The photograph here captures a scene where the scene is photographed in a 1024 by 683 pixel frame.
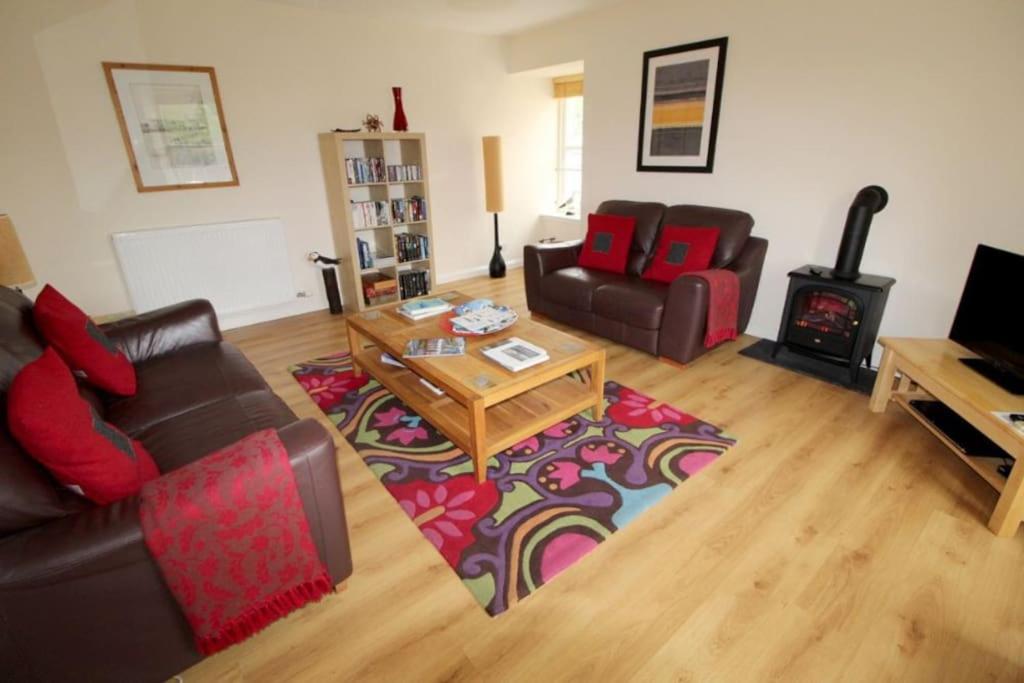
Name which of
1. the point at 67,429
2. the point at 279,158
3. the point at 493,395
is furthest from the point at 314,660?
the point at 279,158

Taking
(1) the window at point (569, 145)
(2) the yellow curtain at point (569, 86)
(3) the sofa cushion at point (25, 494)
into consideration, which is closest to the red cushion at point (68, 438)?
(3) the sofa cushion at point (25, 494)

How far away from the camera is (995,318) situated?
2.05m

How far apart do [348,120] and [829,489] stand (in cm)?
429

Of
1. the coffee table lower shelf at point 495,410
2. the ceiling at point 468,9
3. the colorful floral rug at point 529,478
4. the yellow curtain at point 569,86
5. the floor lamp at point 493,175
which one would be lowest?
the colorful floral rug at point 529,478

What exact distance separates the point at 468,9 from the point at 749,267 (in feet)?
9.78

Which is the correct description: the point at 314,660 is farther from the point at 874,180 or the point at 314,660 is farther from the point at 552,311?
the point at 874,180

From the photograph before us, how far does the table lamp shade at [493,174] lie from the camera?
4.75m

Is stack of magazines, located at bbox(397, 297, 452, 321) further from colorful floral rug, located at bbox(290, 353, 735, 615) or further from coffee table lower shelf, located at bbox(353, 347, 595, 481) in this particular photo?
colorful floral rug, located at bbox(290, 353, 735, 615)

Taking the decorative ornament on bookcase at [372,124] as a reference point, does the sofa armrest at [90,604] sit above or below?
below

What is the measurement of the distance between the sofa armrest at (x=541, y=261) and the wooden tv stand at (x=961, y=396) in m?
2.11

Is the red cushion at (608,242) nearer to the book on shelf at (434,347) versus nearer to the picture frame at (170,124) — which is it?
the book on shelf at (434,347)

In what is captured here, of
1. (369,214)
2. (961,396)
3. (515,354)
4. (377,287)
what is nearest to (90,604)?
(515,354)

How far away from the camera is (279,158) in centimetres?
393

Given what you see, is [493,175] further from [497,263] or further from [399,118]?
[399,118]
